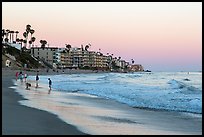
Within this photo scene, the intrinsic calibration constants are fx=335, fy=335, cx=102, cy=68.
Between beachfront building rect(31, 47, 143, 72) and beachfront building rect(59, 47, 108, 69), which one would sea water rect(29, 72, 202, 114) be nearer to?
beachfront building rect(31, 47, 143, 72)

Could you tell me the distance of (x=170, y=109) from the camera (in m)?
15.5

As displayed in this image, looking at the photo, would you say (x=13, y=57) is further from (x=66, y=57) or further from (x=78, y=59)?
(x=78, y=59)

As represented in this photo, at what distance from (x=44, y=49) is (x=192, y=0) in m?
159

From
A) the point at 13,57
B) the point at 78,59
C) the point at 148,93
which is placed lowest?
the point at 148,93

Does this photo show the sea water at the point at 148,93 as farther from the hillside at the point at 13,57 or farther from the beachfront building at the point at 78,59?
the beachfront building at the point at 78,59

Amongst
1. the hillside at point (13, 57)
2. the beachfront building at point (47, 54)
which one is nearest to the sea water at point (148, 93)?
the hillside at point (13, 57)

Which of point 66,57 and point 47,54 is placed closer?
point 47,54

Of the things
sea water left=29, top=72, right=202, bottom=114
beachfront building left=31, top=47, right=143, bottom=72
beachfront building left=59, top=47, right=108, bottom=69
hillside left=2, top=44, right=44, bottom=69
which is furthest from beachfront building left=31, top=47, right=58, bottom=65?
sea water left=29, top=72, right=202, bottom=114

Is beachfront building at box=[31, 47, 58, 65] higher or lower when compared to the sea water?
higher

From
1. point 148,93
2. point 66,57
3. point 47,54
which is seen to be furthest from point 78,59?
point 148,93

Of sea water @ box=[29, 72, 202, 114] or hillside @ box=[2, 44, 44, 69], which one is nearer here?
sea water @ box=[29, 72, 202, 114]

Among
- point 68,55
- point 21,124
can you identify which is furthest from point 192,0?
point 68,55

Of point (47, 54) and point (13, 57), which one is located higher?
point (47, 54)

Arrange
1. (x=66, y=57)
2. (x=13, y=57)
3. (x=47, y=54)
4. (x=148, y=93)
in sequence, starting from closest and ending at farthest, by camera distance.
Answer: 1. (x=148, y=93)
2. (x=13, y=57)
3. (x=47, y=54)
4. (x=66, y=57)
